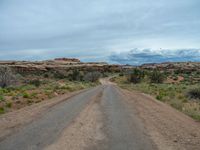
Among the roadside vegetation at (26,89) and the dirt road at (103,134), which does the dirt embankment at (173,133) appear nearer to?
the dirt road at (103,134)

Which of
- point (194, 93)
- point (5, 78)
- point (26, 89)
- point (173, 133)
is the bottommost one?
point (26, 89)

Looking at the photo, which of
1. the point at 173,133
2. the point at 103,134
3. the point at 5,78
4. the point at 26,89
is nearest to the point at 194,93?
the point at 173,133

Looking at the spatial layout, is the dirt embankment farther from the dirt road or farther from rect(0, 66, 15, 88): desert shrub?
rect(0, 66, 15, 88): desert shrub

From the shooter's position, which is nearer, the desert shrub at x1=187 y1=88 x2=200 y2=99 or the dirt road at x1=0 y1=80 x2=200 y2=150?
the dirt road at x1=0 y1=80 x2=200 y2=150

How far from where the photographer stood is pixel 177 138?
8.80 meters

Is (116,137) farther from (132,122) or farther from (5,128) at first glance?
(5,128)

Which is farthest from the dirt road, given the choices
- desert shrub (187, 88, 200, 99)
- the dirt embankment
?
desert shrub (187, 88, 200, 99)

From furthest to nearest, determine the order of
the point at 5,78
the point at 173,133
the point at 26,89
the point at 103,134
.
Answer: the point at 5,78
the point at 26,89
the point at 173,133
the point at 103,134

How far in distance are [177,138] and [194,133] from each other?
127 cm

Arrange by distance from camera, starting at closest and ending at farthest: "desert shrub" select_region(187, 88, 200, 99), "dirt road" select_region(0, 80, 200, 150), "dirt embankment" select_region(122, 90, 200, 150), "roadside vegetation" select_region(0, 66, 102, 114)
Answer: "dirt road" select_region(0, 80, 200, 150) → "dirt embankment" select_region(122, 90, 200, 150) → "roadside vegetation" select_region(0, 66, 102, 114) → "desert shrub" select_region(187, 88, 200, 99)

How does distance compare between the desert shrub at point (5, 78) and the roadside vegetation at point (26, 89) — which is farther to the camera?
the desert shrub at point (5, 78)

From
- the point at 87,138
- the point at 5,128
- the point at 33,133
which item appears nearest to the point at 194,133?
the point at 87,138

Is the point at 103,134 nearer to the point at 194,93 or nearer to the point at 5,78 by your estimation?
the point at 194,93

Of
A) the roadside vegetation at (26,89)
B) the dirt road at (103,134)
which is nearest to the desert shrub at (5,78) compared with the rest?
the roadside vegetation at (26,89)
